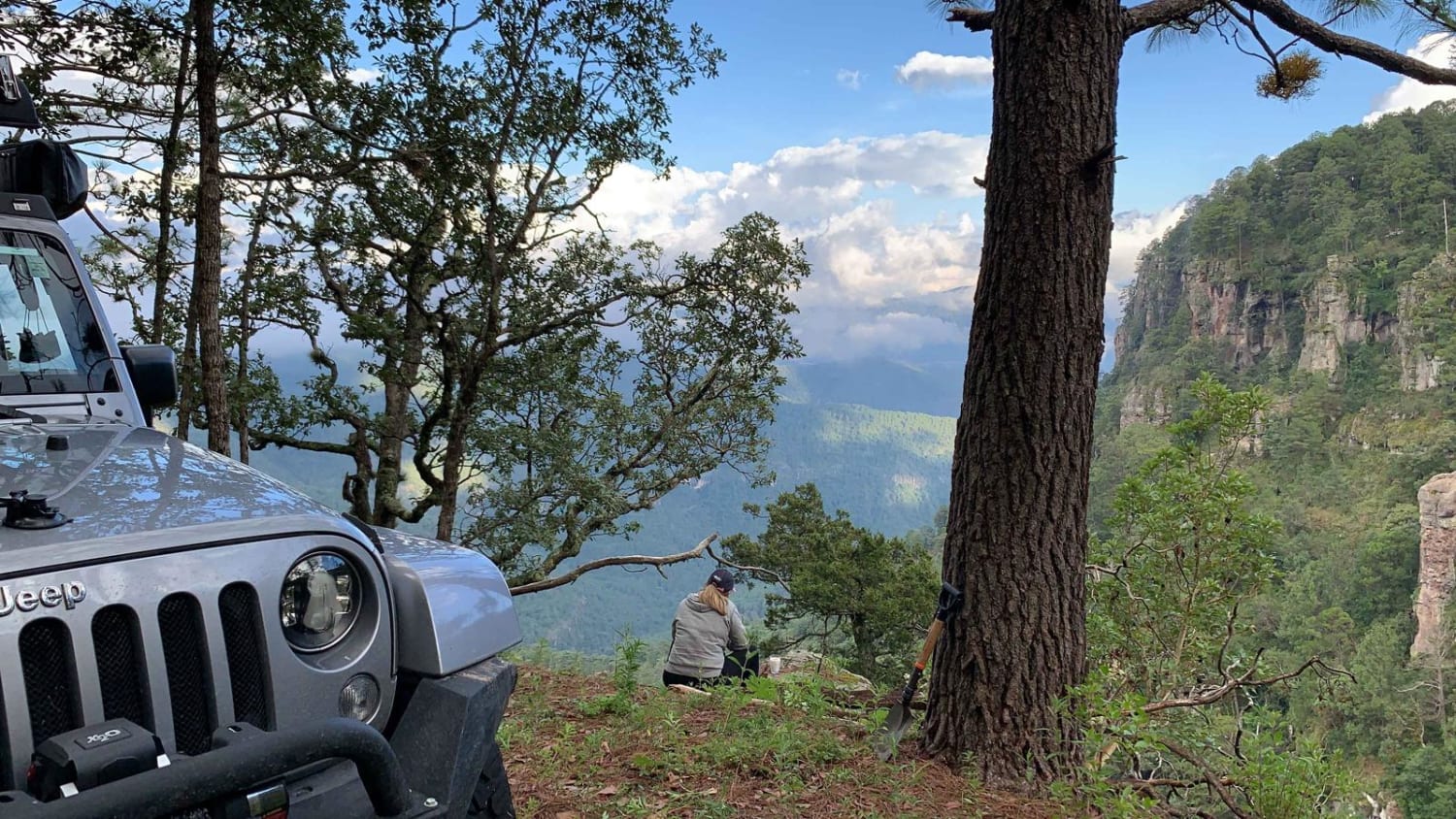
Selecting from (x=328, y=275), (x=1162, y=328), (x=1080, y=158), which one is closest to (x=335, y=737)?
(x=1080, y=158)

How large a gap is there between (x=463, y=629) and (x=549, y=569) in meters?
12.0

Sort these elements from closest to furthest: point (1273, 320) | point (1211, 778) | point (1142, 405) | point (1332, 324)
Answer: point (1211, 778) → point (1332, 324) → point (1142, 405) → point (1273, 320)

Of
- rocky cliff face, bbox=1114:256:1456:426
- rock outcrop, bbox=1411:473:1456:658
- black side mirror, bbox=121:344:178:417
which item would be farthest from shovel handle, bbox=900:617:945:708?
rocky cliff face, bbox=1114:256:1456:426

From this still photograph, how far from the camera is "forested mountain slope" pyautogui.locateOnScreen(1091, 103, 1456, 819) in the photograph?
41219 millimetres

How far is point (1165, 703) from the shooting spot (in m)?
4.59

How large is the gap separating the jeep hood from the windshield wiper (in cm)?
6

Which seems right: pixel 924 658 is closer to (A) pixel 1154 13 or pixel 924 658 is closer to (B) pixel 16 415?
(A) pixel 1154 13

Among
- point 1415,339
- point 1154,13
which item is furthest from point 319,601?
point 1415,339

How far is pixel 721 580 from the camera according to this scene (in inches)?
304

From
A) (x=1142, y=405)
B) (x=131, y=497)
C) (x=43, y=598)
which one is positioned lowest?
(x=43, y=598)

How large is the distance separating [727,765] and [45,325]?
3.14 meters

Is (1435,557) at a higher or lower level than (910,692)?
lower

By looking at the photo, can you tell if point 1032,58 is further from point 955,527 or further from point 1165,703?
point 1165,703

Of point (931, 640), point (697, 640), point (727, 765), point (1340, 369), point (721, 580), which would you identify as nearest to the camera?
point (727, 765)
